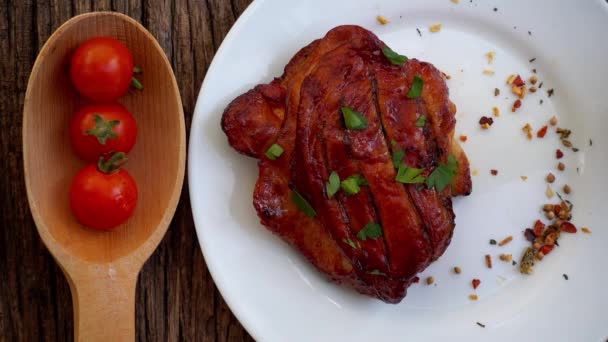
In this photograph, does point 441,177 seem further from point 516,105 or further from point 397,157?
point 516,105

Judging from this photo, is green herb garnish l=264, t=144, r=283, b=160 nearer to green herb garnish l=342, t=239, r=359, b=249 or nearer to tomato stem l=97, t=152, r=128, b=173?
green herb garnish l=342, t=239, r=359, b=249

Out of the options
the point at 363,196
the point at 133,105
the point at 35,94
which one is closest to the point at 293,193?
the point at 363,196

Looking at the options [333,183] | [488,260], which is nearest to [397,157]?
[333,183]

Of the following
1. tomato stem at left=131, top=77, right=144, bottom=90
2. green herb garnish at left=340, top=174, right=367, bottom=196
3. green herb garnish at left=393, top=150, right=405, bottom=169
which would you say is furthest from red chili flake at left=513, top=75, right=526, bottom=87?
tomato stem at left=131, top=77, right=144, bottom=90

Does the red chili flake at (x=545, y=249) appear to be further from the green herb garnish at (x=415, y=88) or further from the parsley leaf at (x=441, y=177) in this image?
the green herb garnish at (x=415, y=88)

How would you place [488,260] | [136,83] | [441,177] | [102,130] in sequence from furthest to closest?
[488,260] < [136,83] < [441,177] < [102,130]

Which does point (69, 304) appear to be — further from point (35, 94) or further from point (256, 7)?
point (256, 7)

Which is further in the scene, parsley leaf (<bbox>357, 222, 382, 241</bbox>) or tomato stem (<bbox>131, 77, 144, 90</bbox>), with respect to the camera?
tomato stem (<bbox>131, 77, 144, 90</bbox>)
